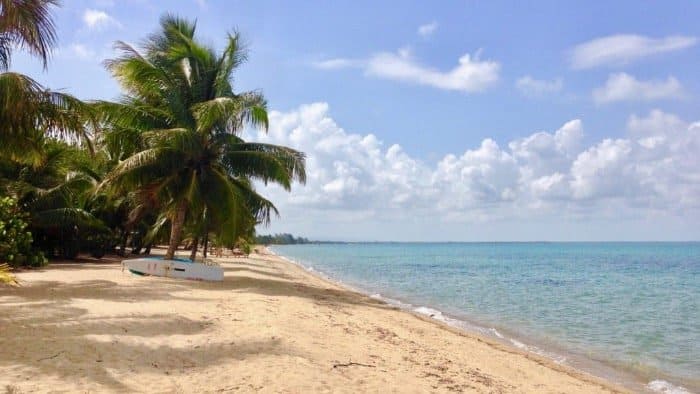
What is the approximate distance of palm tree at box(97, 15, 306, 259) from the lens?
51.0ft

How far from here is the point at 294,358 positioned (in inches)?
256

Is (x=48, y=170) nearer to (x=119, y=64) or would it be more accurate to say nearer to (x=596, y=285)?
(x=119, y=64)

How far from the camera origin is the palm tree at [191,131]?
51.0ft

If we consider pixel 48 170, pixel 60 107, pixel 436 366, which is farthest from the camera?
pixel 48 170

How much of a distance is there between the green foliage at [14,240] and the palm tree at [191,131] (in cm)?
321

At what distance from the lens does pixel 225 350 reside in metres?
6.70

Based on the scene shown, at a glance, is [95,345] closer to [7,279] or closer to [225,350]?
[225,350]

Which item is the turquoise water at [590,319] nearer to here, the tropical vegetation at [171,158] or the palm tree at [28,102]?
the tropical vegetation at [171,158]

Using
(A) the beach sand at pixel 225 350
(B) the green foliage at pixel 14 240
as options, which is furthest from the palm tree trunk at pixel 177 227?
(A) the beach sand at pixel 225 350

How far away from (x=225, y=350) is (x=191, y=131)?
10287 mm

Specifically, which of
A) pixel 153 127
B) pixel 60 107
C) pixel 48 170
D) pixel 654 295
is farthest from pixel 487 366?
pixel 654 295

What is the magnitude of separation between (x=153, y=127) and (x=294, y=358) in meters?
12.2

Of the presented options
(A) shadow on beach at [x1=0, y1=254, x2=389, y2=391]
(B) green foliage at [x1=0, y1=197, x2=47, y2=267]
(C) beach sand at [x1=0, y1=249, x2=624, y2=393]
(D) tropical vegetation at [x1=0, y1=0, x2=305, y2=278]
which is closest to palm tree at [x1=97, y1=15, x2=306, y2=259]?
(D) tropical vegetation at [x1=0, y1=0, x2=305, y2=278]

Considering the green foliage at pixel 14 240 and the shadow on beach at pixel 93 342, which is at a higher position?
the green foliage at pixel 14 240
